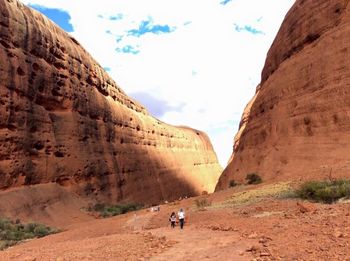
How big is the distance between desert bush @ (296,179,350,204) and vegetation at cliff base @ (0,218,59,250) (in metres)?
13.5

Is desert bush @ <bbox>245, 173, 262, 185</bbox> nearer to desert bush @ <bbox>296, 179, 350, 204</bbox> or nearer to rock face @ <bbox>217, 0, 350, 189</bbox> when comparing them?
rock face @ <bbox>217, 0, 350, 189</bbox>

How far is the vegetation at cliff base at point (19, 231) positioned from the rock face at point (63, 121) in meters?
3.79

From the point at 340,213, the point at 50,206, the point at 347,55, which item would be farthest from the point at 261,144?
the point at 340,213

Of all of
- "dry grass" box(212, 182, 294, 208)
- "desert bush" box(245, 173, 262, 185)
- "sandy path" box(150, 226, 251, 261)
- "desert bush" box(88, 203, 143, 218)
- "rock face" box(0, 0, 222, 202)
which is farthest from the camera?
"desert bush" box(88, 203, 143, 218)

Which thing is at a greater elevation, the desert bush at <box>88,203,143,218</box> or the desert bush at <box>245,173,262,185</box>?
the desert bush at <box>245,173,262,185</box>

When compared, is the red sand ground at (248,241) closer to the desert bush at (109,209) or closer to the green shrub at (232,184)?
the green shrub at (232,184)

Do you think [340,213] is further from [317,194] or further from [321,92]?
[321,92]

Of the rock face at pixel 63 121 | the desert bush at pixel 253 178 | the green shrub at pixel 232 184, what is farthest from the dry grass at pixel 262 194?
the rock face at pixel 63 121

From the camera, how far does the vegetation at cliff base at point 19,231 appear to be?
20781 millimetres

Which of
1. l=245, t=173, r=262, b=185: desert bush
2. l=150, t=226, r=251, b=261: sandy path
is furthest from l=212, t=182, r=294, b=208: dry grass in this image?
l=150, t=226, r=251, b=261: sandy path

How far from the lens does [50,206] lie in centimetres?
2856

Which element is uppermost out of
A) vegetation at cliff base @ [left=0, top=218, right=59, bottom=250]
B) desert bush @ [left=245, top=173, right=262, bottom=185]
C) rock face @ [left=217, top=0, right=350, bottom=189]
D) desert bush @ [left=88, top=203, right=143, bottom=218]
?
rock face @ [left=217, top=0, right=350, bottom=189]

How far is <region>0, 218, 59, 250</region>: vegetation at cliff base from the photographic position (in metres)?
20.8

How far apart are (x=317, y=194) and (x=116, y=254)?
764cm
